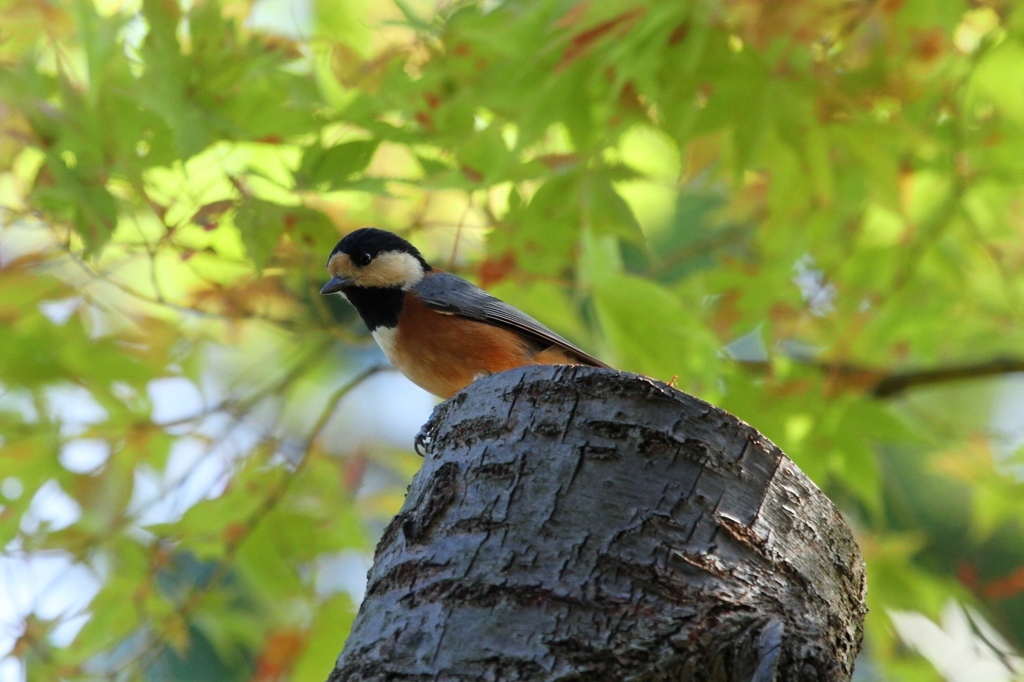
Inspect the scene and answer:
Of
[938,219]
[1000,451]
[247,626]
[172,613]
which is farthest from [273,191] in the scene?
[1000,451]

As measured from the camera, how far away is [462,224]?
3.39 metres

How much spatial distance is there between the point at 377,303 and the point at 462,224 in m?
0.89

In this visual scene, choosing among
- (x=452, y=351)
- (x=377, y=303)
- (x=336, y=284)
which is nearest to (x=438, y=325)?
(x=452, y=351)

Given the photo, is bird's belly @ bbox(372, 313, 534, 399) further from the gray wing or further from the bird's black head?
the bird's black head

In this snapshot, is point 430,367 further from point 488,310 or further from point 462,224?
point 462,224

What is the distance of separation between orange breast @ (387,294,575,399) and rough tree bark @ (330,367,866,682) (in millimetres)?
1612

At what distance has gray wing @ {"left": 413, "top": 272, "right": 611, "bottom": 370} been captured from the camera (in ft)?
12.5

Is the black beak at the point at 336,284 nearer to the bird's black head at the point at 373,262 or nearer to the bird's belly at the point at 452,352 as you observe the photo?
the bird's black head at the point at 373,262

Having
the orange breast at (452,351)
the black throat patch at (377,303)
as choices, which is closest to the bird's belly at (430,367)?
the orange breast at (452,351)

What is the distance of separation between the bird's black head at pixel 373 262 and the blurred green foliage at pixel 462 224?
0.12 m

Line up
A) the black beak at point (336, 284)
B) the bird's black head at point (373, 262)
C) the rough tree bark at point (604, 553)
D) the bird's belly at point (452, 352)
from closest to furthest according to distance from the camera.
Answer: the rough tree bark at point (604, 553) → the bird's belly at point (452, 352) → the bird's black head at point (373, 262) → the black beak at point (336, 284)

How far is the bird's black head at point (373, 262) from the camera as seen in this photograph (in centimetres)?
386

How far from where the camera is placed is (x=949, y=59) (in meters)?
3.54

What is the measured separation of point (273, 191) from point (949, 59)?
2854 mm
